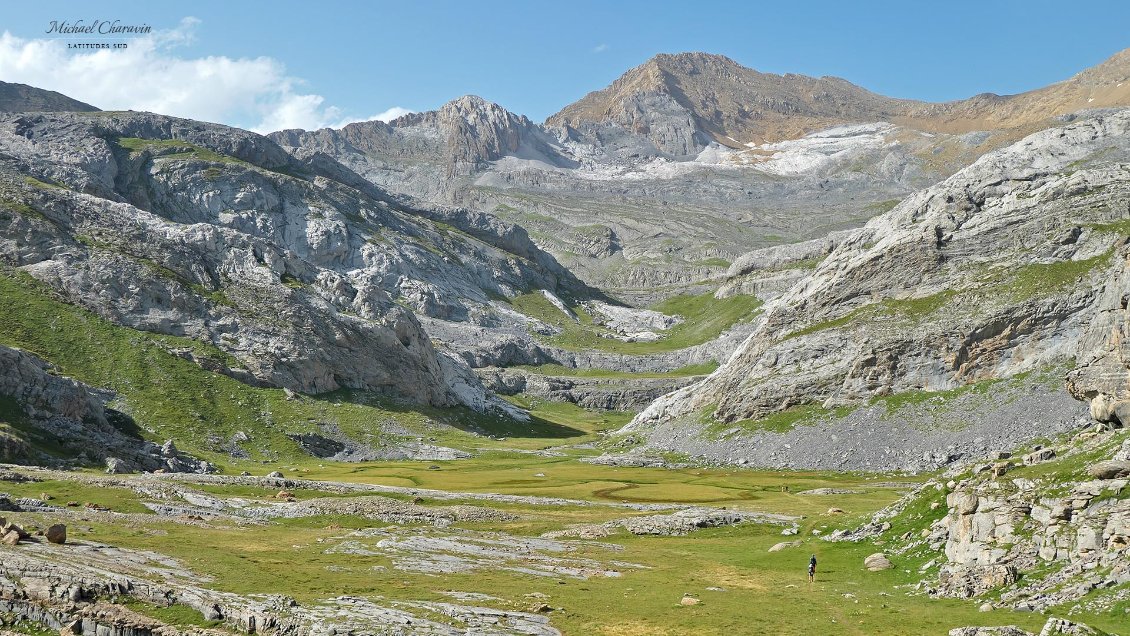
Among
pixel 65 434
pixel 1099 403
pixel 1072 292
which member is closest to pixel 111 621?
pixel 1099 403

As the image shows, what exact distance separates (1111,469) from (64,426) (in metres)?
109

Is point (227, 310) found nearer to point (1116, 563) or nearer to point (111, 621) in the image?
point (111, 621)

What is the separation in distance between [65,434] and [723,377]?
105821mm

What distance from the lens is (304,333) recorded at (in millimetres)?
169500

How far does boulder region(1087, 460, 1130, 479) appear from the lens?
38.9 metres

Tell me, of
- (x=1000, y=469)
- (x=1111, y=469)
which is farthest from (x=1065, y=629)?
(x=1000, y=469)

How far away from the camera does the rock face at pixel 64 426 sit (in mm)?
97812

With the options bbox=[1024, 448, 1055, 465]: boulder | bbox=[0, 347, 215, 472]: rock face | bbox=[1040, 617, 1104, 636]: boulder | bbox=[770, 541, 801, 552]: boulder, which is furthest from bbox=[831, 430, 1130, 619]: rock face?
bbox=[0, 347, 215, 472]: rock face

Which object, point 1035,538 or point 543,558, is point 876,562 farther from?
point 543,558

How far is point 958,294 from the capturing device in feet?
452

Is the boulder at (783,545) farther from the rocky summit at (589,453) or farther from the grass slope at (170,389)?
the grass slope at (170,389)

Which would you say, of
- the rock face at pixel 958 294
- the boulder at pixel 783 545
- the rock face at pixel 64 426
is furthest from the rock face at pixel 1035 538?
the rock face at pixel 64 426

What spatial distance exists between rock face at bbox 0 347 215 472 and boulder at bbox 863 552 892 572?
79125mm

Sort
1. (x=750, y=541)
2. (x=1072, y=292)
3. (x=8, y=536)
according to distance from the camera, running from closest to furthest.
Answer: (x=8, y=536) → (x=750, y=541) → (x=1072, y=292)
